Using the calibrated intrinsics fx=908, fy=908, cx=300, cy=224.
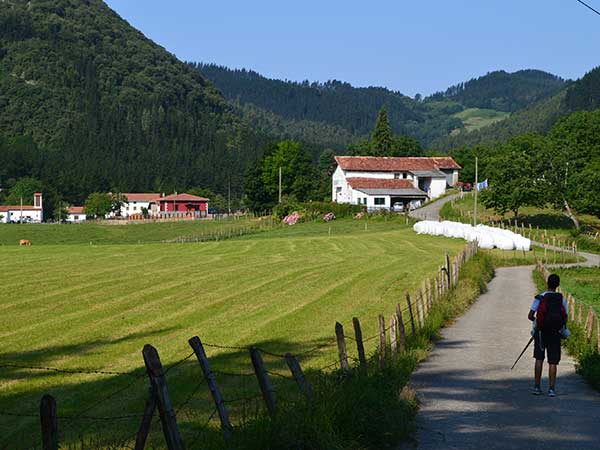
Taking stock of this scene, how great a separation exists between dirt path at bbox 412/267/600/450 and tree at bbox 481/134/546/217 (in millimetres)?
65615

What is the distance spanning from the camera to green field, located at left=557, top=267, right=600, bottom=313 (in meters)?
38.5

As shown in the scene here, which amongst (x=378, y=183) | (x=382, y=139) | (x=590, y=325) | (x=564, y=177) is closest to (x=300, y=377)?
(x=590, y=325)

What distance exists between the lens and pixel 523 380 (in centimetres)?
1817

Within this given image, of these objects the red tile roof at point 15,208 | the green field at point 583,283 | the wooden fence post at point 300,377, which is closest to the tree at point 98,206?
the red tile roof at point 15,208

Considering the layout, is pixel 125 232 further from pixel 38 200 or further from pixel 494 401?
pixel 494 401

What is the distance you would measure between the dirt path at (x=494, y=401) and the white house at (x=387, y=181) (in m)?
96.8

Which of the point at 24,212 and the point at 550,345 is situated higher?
the point at 24,212

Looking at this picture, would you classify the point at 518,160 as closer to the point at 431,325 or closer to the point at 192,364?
the point at 431,325

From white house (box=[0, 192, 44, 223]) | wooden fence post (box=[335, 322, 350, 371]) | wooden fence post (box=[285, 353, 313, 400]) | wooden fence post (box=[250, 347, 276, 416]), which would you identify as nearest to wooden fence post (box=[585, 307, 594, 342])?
wooden fence post (box=[335, 322, 350, 371])

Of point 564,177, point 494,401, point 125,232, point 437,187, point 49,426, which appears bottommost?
point 494,401

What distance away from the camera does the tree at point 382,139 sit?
157762mm

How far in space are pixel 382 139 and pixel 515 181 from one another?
69.9 meters

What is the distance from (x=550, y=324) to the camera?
16078 millimetres

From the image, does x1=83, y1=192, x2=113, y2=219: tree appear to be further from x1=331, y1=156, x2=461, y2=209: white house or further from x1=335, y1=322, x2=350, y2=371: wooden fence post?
x1=335, y1=322, x2=350, y2=371: wooden fence post
